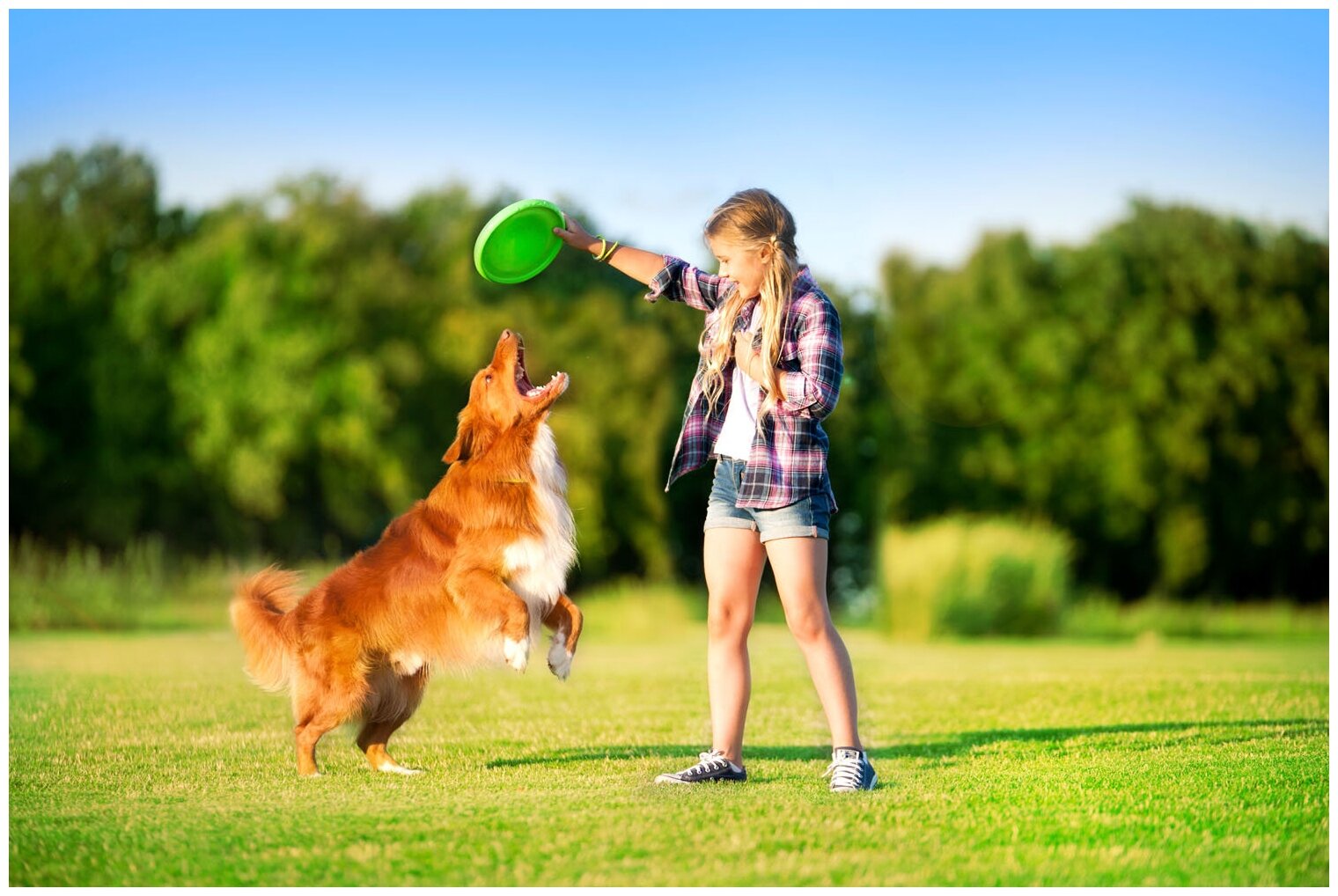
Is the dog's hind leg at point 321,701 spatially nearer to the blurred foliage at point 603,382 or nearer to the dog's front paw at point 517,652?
the dog's front paw at point 517,652

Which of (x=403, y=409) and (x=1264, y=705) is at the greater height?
(x=403, y=409)

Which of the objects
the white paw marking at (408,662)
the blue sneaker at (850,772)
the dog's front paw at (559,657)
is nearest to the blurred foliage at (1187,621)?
the blue sneaker at (850,772)

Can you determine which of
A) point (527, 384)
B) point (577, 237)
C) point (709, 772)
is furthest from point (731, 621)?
point (577, 237)

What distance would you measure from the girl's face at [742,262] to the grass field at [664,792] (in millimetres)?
1721

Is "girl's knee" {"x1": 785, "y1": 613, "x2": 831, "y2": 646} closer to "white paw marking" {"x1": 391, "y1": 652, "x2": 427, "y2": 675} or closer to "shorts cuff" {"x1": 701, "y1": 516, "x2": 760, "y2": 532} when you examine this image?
"shorts cuff" {"x1": 701, "y1": 516, "x2": 760, "y2": 532}

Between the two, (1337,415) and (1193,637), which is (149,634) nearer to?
(1337,415)

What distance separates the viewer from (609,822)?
390cm

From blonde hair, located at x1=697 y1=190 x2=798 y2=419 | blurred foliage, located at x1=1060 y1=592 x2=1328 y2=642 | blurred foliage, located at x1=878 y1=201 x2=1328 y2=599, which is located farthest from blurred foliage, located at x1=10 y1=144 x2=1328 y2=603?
blonde hair, located at x1=697 y1=190 x2=798 y2=419

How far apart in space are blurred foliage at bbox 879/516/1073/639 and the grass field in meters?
5.80

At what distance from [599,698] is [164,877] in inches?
183

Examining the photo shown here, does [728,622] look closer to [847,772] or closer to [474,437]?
[847,772]

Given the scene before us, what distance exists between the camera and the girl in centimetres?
445

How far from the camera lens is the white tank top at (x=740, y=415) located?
457cm

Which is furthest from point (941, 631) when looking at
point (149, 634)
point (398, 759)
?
point (398, 759)
